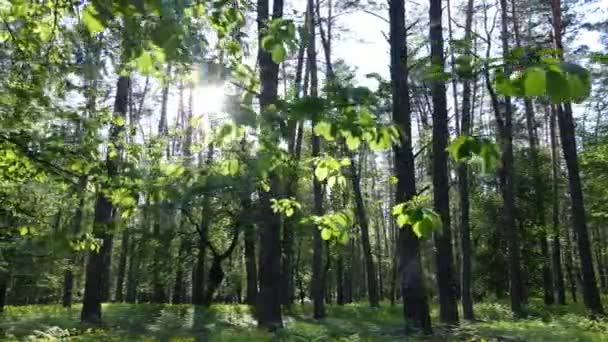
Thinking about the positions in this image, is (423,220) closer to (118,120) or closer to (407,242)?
(118,120)

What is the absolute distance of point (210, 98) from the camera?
2119mm

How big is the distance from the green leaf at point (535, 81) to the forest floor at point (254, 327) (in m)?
5.10

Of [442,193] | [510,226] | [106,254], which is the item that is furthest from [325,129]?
[106,254]

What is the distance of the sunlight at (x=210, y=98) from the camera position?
2.11 m

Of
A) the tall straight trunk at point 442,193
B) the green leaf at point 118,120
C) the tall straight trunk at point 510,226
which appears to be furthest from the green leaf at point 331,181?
the tall straight trunk at point 510,226

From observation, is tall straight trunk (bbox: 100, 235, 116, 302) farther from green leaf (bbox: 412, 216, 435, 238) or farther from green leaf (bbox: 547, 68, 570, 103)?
green leaf (bbox: 547, 68, 570, 103)

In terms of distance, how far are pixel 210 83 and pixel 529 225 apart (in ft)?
85.6

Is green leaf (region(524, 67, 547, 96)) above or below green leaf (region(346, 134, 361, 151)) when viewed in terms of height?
below

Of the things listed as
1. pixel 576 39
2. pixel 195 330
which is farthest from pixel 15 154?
pixel 576 39

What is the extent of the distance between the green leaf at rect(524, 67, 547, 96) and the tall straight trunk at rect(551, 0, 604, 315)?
13809 millimetres

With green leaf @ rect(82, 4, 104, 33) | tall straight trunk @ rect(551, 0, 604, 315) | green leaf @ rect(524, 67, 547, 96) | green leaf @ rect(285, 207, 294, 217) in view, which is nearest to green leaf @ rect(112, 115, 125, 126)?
green leaf @ rect(285, 207, 294, 217)

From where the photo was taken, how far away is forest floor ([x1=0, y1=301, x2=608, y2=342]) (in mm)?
9180

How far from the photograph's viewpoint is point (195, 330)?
1334cm

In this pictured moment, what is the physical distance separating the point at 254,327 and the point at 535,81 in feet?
42.8
